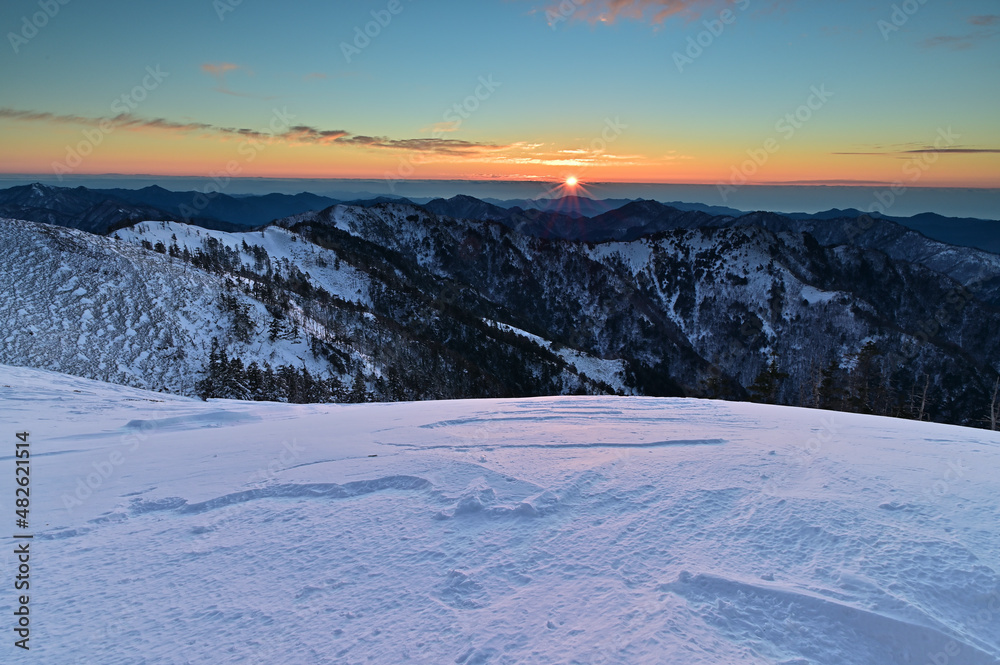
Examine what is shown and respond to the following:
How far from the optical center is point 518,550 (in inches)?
168

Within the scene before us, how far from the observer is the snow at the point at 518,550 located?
3.19 m

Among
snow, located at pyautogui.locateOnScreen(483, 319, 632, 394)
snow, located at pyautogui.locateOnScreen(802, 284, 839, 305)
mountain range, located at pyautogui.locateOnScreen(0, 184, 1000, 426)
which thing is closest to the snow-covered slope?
mountain range, located at pyautogui.locateOnScreen(0, 184, 1000, 426)

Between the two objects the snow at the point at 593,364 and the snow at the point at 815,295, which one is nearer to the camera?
the snow at the point at 593,364

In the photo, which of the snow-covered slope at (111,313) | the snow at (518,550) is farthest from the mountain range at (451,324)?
the snow at (518,550)

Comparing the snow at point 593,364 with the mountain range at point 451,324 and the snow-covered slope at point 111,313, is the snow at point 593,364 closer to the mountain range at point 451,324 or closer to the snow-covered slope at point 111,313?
the mountain range at point 451,324

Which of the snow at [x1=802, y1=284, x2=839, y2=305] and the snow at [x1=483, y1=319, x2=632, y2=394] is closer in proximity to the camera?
the snow at [x1=483, y1=319, x2=632, y2=394]

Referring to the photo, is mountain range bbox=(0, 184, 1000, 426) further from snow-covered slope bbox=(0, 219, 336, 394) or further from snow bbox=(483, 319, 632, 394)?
snow bbox=(483, 319, 632, 394)

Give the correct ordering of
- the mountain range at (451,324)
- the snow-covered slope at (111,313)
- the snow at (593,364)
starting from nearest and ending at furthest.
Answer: the snow-covered slope at (111,313) < the mountain range at (451,324) < the snow at (593,364)

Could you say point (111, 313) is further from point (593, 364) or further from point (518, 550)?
point (593, 364)

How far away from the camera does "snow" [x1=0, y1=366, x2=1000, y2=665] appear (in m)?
3.19

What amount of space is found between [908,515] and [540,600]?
3.99m

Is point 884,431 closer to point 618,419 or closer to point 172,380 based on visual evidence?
point 618,419

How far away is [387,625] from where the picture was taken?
3.35 meters

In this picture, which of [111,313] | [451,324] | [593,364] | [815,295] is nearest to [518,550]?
[111,313]
